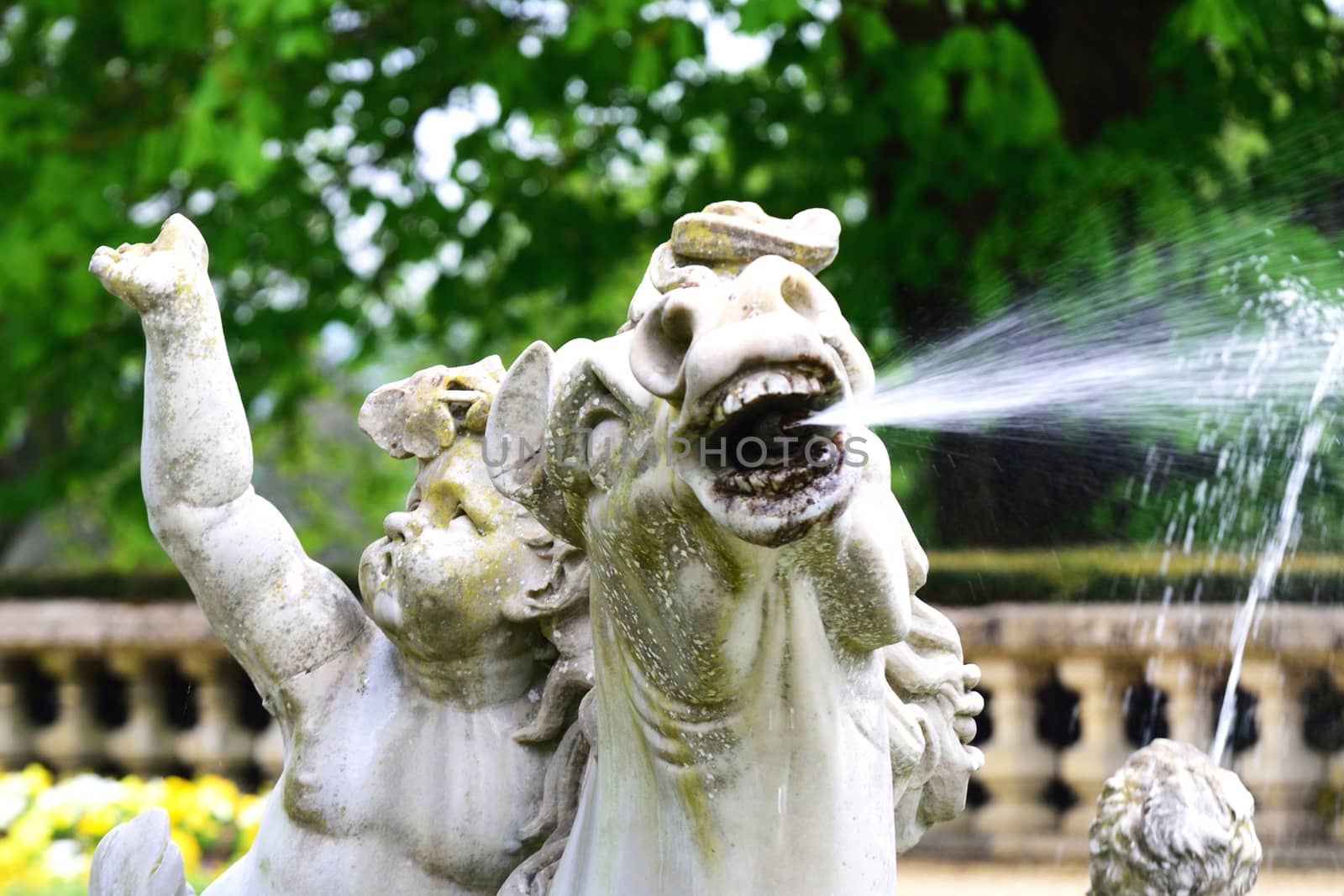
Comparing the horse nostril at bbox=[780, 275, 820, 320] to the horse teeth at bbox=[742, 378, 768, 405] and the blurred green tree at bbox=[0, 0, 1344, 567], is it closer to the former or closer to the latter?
the horse teeth at bbox=[742, 378, 768, 405]

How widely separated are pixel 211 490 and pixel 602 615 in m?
0.72

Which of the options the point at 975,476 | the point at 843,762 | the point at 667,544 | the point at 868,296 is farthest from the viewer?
the point at 868,296

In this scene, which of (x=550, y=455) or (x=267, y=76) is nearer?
(x=550, y=455)

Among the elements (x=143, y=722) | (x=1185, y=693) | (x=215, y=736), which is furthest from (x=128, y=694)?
(x=1185, y=693)

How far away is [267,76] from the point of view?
7379 mm

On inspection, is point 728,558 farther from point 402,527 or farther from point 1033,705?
point 1033,705

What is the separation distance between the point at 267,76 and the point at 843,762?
5.77m

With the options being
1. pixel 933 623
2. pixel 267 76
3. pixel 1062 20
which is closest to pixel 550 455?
pixel 933 623

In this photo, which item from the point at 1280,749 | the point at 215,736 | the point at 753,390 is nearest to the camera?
the point at 753,390

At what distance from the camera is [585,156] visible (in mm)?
9047

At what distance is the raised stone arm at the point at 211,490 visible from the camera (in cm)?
262

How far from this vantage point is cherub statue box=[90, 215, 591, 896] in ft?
8.81

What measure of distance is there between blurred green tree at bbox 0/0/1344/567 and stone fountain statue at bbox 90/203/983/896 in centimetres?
398

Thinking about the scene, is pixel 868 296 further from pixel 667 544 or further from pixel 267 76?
pixel 667 544
